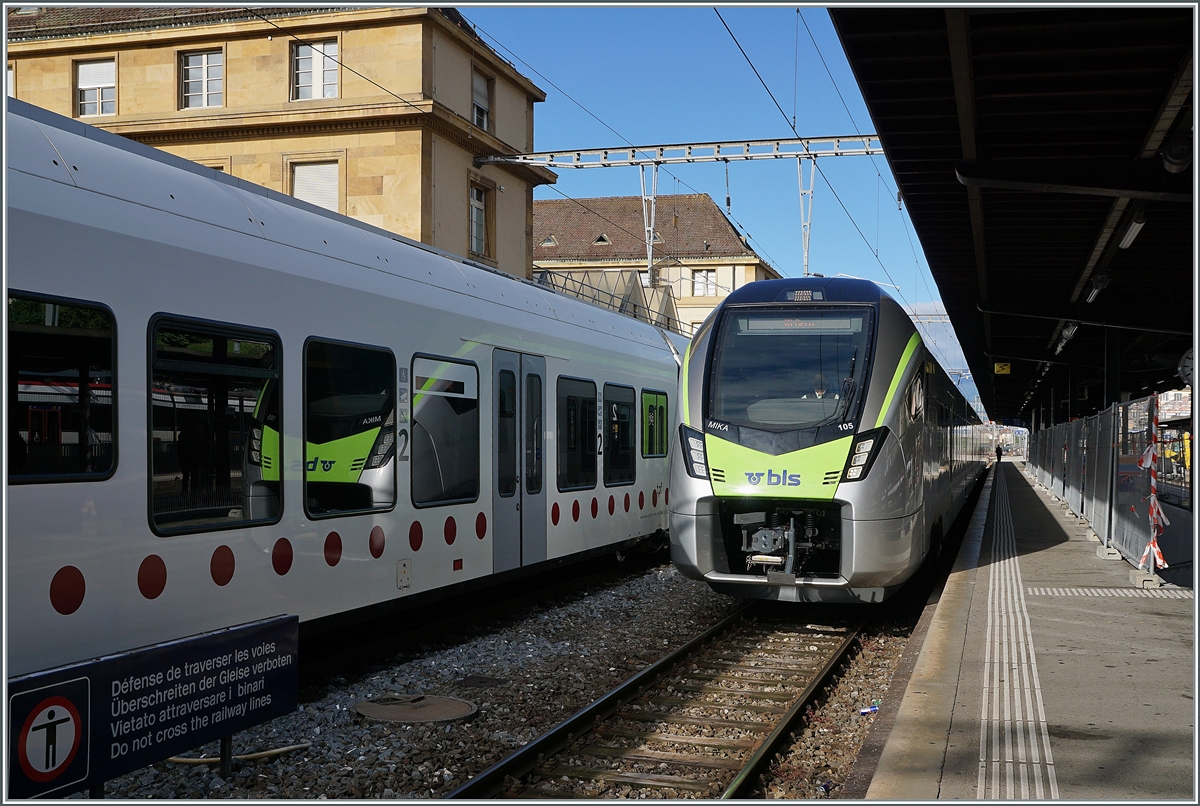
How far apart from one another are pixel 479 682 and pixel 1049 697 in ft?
12.2

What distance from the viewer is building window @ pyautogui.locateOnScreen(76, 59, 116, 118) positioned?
28359 mm

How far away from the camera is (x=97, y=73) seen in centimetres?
2864

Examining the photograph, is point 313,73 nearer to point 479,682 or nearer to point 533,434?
point 533,434

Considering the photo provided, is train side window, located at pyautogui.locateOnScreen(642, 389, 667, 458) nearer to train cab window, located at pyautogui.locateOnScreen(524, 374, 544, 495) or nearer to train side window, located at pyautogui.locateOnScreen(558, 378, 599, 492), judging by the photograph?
train side window, located at pyautogui.locateOnScreen(558, 378, 599, 492)

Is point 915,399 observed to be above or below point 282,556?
above

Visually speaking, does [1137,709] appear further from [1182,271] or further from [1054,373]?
[1054,373]

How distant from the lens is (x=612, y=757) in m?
5.88

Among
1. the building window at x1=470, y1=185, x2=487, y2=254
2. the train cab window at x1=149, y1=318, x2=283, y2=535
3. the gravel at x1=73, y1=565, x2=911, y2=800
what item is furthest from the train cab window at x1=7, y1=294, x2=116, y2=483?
the building window at x1=470, y1=185, x2=487, y2=254

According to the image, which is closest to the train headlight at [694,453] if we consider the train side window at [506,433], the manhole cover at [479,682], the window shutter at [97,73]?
the train side window at [506,433]

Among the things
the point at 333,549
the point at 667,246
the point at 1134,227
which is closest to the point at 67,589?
the point at 333,549

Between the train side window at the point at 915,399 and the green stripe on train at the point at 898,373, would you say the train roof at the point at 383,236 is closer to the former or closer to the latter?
the green stripe on train at the point at 898,373

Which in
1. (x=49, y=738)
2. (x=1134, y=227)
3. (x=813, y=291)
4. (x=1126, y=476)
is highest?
(x=1134, y=227)

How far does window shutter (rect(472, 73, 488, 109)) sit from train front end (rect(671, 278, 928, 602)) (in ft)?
69.5

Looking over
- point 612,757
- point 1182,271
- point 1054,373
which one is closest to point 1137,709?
point 612,757
